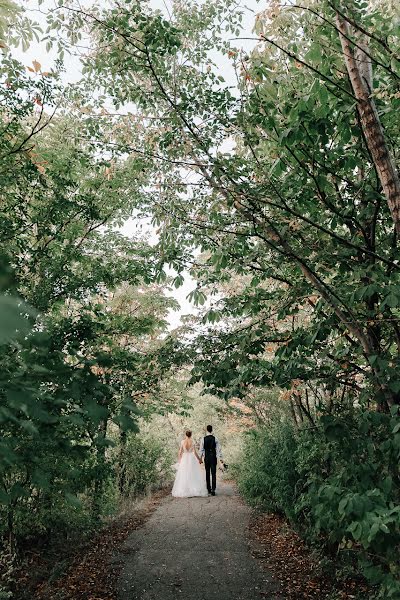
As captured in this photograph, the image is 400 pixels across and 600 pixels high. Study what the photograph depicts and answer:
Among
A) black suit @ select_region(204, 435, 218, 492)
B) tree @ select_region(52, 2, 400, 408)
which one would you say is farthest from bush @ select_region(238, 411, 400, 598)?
black suit @ select_region(204, 435, 218, 492)

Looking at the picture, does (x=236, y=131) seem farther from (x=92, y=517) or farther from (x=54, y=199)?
(x=92, y=517)

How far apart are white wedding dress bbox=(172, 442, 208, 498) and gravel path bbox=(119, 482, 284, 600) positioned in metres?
2.89

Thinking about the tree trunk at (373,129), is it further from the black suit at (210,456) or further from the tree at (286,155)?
the black suit at (210,456)

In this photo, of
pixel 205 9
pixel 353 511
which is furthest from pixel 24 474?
pixel 205 9

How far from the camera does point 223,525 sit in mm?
7727

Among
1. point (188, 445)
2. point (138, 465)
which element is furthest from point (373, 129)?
point (188, 445)

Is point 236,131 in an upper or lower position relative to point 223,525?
upper

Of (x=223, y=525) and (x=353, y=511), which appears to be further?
(x=223, y=525)

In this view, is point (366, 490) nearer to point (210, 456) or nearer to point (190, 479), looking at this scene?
point (210, 456)

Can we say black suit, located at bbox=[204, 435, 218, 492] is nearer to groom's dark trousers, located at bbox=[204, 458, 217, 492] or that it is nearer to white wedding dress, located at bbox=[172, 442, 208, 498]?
groom's dark trousers, located at bbox=[204, 458, 217, 492]

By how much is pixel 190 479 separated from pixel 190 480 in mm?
27

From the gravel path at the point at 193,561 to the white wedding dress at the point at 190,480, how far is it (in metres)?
2.89

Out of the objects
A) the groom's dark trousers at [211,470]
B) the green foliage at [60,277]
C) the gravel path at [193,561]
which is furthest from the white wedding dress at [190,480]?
the green foliage at [60,277]

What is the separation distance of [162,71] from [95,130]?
120cm
